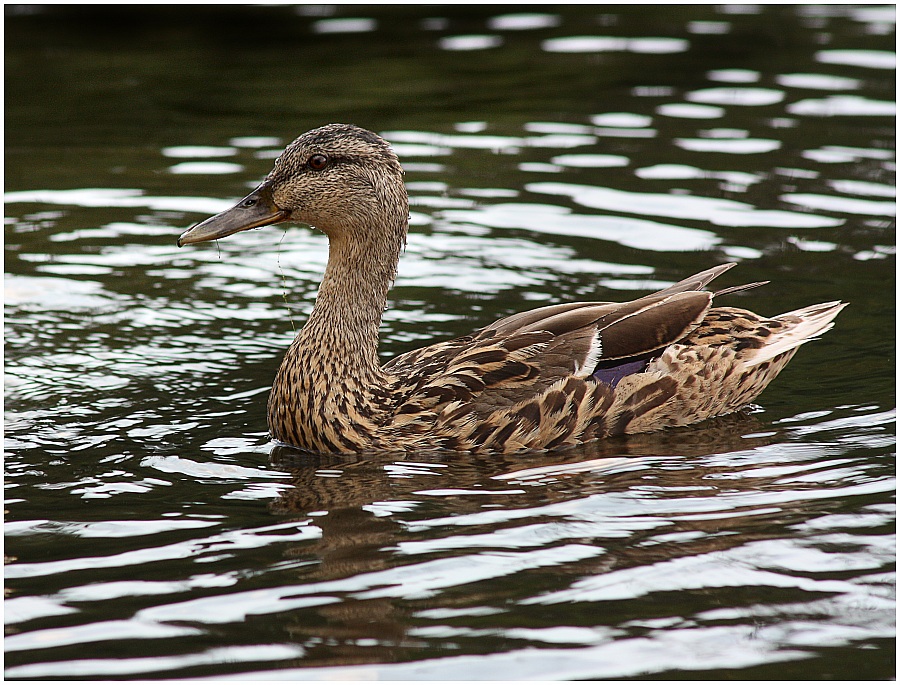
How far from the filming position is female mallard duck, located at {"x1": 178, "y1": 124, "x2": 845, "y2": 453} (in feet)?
26.6

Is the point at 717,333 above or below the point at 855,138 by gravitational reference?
below

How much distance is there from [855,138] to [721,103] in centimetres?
190

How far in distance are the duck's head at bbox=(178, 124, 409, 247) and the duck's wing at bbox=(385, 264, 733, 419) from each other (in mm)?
938

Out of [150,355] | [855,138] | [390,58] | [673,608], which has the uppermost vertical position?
[390,58]

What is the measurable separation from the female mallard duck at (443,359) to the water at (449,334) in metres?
0.22

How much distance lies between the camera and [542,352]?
827 centimetres

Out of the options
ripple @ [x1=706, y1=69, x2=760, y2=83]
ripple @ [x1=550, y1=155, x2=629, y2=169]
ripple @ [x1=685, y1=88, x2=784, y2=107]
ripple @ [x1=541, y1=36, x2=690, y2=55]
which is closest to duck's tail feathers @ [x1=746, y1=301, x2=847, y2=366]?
ripple @ [x1=550, y1=155, x2=629, y2=169]

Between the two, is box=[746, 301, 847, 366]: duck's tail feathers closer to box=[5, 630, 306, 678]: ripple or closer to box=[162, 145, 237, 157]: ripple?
box=[5, 630, 306, 678]: ripple

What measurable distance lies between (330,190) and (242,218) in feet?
1.83

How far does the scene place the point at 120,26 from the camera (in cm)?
2052

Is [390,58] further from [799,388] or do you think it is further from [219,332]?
[799,388]

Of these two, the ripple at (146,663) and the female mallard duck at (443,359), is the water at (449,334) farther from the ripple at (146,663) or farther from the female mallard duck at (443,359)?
the female mallard duck at (443,359)

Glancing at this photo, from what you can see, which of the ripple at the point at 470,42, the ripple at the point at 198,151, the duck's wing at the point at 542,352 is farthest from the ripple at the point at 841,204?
the ripple at the point at 470,42

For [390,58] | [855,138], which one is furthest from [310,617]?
[390,58]
